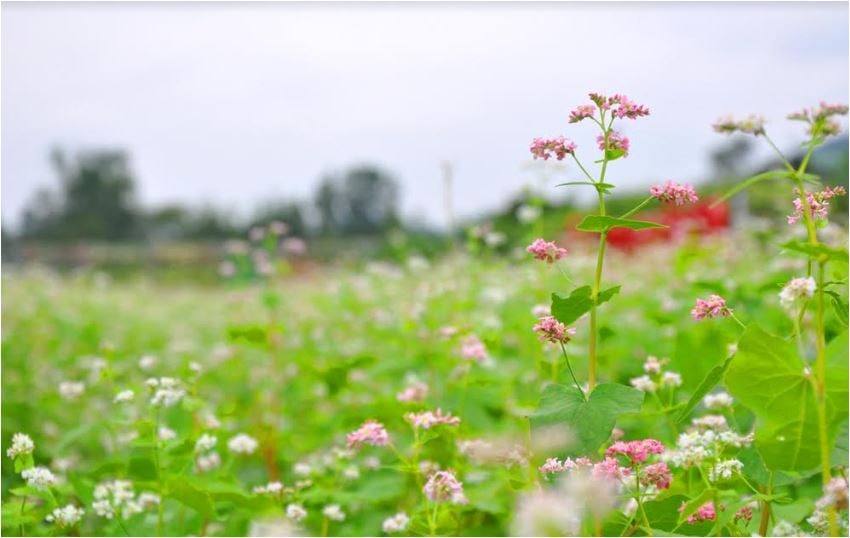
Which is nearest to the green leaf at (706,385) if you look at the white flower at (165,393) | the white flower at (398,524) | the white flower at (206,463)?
the white flower at (398,524)

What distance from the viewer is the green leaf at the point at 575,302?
1.23 metres

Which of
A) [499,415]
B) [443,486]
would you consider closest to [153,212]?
[499,415]

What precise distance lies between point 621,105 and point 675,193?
15 centimetres

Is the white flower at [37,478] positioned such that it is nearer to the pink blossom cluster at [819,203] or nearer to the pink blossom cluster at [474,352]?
the pink blossom cluster at [474,352]

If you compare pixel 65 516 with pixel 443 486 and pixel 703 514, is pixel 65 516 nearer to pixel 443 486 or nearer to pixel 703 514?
pixel 443 486

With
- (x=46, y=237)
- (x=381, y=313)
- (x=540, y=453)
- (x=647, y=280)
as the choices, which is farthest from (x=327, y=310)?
(x=46, y=237)

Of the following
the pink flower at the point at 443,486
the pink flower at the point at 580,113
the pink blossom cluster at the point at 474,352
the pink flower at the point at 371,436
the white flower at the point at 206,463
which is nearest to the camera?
the pink flower at the point at 580,113

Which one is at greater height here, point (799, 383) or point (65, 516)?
point (799, 383)

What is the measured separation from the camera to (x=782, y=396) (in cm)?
110

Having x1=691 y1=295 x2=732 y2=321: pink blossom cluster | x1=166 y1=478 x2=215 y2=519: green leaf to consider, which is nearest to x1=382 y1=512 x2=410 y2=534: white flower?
x1=166 y1=478 x2=215 y2=519: green leaf

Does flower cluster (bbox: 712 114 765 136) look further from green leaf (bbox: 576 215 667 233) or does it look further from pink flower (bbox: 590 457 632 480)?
pink flower (bbox: 590 457 632 480)

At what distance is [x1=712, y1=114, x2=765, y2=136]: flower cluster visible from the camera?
117 centimetres

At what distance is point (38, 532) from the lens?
6.35ft

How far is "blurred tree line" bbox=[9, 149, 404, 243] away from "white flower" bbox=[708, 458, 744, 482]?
51.4 ft
